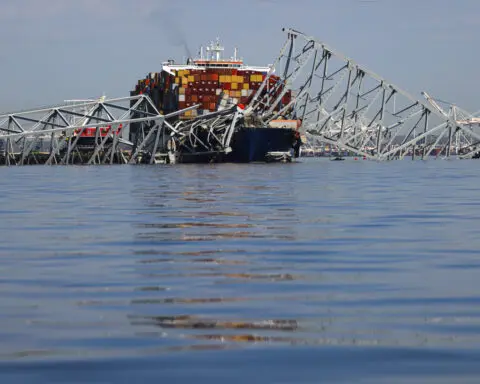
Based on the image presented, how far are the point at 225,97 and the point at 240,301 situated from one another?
132504 millimetres

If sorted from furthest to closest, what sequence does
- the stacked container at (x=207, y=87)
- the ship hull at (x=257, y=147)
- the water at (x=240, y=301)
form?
1. the stacked container at (x=207, y=87)
2. the ship hull at (x=257, y=147)
3. the water at (x=240, y=301)

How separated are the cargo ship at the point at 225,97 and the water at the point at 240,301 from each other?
105619 millimetres

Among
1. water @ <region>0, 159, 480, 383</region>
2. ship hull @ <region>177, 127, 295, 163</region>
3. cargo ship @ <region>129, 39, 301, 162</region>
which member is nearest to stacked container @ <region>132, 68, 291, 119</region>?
cargo ship @ <region>129, 39, 301, 162</region>

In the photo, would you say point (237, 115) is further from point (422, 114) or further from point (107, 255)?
point (107, 255)

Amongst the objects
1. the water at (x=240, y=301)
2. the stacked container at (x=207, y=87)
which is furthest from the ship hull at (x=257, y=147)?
the water at (x=240, y=301)

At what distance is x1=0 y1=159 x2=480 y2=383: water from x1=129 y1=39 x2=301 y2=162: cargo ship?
10562 centimetres

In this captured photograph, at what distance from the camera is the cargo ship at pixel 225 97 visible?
133625mm

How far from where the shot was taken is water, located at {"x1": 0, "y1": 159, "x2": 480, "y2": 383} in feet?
32.6

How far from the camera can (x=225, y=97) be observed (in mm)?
145375

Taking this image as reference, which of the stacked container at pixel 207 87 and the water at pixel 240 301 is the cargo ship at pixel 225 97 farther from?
the water at pixel 240 301

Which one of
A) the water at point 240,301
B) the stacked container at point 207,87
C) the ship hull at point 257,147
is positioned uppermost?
the stacked container at point 207,87

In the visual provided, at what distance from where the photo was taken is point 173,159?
139 metres

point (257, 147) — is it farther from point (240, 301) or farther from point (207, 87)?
point (240, 301)

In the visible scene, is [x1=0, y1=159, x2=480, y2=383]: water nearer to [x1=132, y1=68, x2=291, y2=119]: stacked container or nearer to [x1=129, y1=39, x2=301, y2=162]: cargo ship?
[x1=129, y1=39, x2=301, y2=162]: cargo ship
